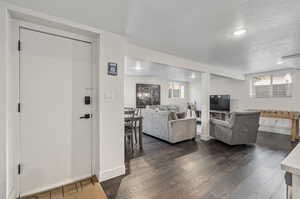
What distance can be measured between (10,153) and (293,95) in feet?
24.2

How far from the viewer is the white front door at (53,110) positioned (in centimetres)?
179

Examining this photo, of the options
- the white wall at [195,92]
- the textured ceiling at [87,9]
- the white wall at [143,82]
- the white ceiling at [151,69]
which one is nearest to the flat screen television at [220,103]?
the white wall at [195,92]

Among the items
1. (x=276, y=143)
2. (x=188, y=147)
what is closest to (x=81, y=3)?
(x=188, y=147)

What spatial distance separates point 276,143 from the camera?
4.02 meters

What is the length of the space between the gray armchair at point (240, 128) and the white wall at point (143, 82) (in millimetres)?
3881

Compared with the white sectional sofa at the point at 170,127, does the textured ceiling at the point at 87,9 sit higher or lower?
higher

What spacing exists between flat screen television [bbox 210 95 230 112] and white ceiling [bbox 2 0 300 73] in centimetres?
390

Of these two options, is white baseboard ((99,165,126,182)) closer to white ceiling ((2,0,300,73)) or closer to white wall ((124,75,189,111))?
white ceiling ((2,0,300,73))

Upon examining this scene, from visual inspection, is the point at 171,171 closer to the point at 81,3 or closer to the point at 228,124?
the point at 228,124

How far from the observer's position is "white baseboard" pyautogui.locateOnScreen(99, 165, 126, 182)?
2148mm

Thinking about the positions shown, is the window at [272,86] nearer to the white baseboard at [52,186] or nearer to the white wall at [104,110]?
the white wall at [104,110]

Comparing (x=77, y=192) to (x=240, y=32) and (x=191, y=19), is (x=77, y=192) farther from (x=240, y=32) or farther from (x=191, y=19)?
(x=240, y=32)

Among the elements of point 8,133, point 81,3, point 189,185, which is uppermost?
point 81,3

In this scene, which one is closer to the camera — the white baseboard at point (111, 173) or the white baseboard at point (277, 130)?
the white baseboard at point (111, 173)
